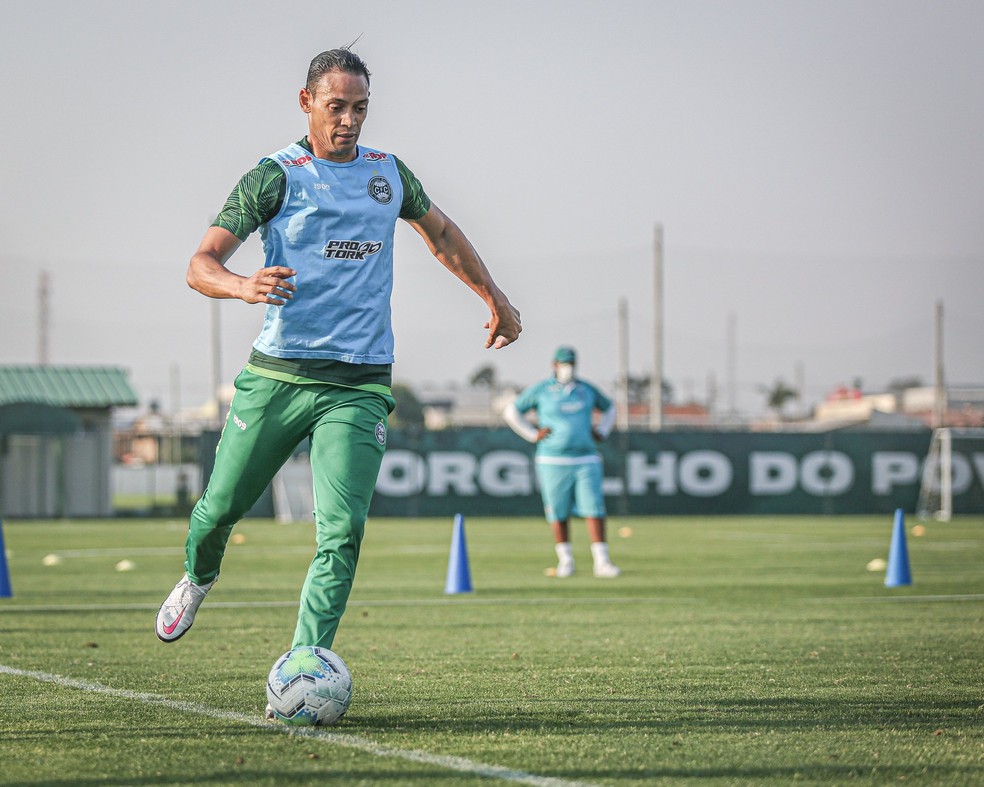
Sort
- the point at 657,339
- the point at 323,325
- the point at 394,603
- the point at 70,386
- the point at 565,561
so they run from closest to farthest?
the point at 323,325 → the point at 394,603 → the point at 565,561 → the point at 70,386 → the point at 657,339

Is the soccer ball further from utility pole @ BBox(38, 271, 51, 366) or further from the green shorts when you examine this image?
utility pole @ BBox(38, 271, 51, 366)

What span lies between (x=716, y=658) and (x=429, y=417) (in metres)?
78.7

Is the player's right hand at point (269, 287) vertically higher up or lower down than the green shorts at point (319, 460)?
higher up

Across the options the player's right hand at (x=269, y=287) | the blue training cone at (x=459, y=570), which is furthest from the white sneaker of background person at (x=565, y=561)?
the player's right hand at (x=269, y=287)

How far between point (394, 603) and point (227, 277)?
261 inches

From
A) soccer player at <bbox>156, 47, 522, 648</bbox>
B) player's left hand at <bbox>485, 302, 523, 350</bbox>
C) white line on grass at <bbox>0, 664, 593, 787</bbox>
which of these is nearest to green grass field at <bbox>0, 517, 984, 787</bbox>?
white line on grass at <bbox>0, 664, 593, 787</bbox>

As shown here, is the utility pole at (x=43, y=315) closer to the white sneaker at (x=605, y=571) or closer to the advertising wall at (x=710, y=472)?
the advertising wall at (x=710, y=472)

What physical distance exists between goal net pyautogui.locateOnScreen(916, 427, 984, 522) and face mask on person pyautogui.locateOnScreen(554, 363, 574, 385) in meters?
19.3

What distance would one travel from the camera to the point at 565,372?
1526 centimetres

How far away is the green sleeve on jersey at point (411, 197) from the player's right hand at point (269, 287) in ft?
3.04

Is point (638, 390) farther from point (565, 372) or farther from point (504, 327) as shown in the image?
point (504, 327)

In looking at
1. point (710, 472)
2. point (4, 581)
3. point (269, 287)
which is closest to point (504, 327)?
point (269, 287)

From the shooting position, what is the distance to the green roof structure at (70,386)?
3597 cm

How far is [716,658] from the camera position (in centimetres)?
768
